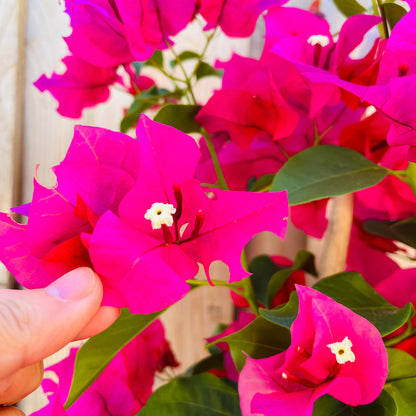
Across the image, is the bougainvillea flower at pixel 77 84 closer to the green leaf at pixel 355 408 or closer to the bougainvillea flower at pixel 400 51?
the bougainvillea flower at pixel 400 51

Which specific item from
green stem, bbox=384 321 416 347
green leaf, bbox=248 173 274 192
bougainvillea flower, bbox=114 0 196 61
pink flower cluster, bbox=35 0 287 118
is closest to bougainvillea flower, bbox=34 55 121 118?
pink flower cluster, bbox=35 0 287 118

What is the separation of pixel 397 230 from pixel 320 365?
0.27 metres

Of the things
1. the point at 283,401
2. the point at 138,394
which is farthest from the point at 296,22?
the point at 138,394

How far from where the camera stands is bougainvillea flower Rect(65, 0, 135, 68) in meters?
0.43

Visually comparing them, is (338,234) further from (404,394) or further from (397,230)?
(404,394)

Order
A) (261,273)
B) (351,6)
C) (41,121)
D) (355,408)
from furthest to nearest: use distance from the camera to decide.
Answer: (41,121) → (261,273) → (351,6) → (355,408)

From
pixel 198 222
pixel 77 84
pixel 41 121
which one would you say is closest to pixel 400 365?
pixel 198 222

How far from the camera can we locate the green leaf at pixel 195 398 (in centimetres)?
49

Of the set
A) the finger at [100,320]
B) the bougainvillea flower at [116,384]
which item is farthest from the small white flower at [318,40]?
the bougainvillea flower at [116,384]

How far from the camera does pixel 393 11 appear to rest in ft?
1.43

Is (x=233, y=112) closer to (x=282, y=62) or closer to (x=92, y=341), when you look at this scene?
(x=282, y=62)

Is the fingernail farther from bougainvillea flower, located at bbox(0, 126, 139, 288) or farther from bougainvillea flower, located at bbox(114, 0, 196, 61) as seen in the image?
bougainvillea flower, located at bbox(114, 0, 196, 61)

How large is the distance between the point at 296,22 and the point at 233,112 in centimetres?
12

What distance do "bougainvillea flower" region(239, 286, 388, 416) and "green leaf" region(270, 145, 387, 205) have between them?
12 cm
